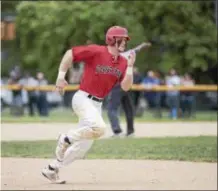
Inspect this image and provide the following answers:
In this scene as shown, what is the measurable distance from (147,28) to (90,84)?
24897mm

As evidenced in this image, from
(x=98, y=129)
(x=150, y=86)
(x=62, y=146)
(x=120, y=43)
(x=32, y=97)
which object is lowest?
(x=32, y=97)

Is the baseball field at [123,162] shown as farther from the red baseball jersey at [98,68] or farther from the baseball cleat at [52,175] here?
the red baseball jersey at [98,68]

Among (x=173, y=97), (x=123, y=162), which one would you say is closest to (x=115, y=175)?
(x=123, y=162)

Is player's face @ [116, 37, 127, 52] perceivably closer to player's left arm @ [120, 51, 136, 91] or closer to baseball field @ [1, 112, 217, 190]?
player's left arm @ [120, 51, 136, 91]

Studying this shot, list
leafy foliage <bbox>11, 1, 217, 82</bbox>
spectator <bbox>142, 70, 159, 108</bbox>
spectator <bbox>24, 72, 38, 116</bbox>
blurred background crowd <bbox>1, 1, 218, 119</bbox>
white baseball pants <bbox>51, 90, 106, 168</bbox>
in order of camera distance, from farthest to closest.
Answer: leafy foliage <bbox>11, 1, 217, 82</bbox> → blurred background crowd <bbox>1, 1, 218, 119</bbox> → spectator <bbox>24, 72, 38, 116</bbox> → spectator <bbox>142, 70, 159, 108</bbox> → white baseball pants <bbox>51, 90, 106, 168</bbox>

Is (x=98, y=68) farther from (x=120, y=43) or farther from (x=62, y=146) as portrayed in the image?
(x=62, y=146)

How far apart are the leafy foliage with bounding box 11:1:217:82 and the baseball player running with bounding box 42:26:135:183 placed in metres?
21.0

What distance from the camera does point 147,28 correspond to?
113 ft

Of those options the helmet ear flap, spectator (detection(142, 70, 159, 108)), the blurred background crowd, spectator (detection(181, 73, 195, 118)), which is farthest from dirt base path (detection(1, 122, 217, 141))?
the helmet ear flap

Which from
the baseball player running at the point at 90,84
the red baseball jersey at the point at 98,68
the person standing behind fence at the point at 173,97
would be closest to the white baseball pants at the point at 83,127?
the baseball player running at the point at 90,84

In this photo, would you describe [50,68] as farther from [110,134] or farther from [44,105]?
[110,134]

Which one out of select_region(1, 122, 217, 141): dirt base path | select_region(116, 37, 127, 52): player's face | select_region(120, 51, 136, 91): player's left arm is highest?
select_region(116, 37, 127, 52): player's face

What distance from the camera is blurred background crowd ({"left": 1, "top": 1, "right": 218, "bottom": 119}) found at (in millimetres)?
28438

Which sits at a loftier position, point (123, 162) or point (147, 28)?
point (123, 162)
